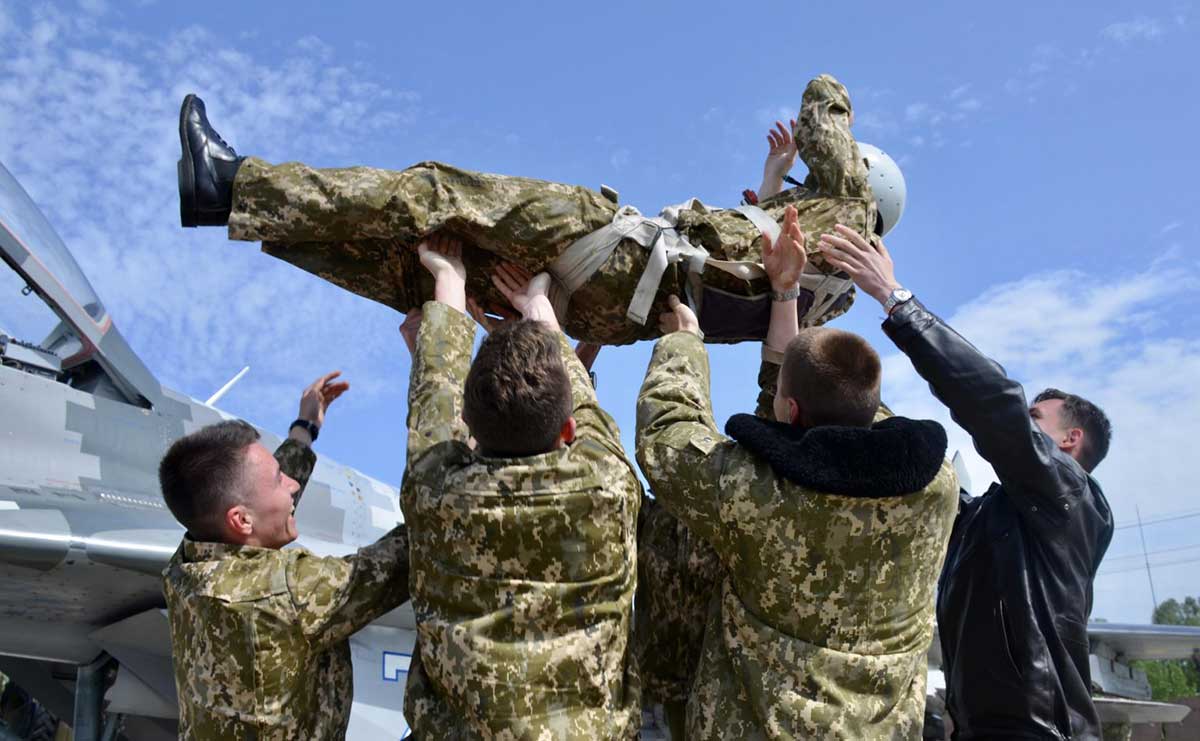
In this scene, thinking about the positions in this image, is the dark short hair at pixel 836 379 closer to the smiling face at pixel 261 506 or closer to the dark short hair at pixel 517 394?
the dark short hair at pixel 517 394

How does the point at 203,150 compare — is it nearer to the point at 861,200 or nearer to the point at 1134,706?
the point at 861,200

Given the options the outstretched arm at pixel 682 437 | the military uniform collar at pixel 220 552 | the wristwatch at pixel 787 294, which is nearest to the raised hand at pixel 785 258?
the wristwatch at pixel 787 294

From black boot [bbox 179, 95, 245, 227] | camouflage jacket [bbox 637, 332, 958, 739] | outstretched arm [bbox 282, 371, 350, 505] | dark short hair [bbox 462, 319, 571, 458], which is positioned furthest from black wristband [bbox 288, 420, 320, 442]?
camouflage jacket [bbox 637, 332, 958, 739]

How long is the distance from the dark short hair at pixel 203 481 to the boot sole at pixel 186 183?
0.92 meters

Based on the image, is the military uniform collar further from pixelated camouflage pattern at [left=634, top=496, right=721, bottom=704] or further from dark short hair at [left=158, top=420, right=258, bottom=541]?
pixelated camouflage pattern at [left=634, top=496, right=721, bottom=704]

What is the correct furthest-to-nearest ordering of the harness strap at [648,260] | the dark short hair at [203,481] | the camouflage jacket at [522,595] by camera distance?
the harness strap at [648,260]
the dark short hair at [203,481]
the camouflage jacket at [522,595]

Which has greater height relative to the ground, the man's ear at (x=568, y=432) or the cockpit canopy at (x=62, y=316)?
the cockpit canopy at (x=62, y=316)

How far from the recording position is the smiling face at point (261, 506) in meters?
2.88

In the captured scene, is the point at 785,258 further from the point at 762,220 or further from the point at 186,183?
the point at 186,183

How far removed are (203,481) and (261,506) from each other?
0.18 meters

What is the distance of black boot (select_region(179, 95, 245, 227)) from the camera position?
11.1 ft

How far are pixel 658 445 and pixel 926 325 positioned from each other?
0.96 meters

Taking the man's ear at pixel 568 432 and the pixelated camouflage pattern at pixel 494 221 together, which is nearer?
the man's ear at pixel 568 432

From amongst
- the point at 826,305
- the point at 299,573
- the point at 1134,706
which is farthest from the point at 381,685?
the point at 1134,706
